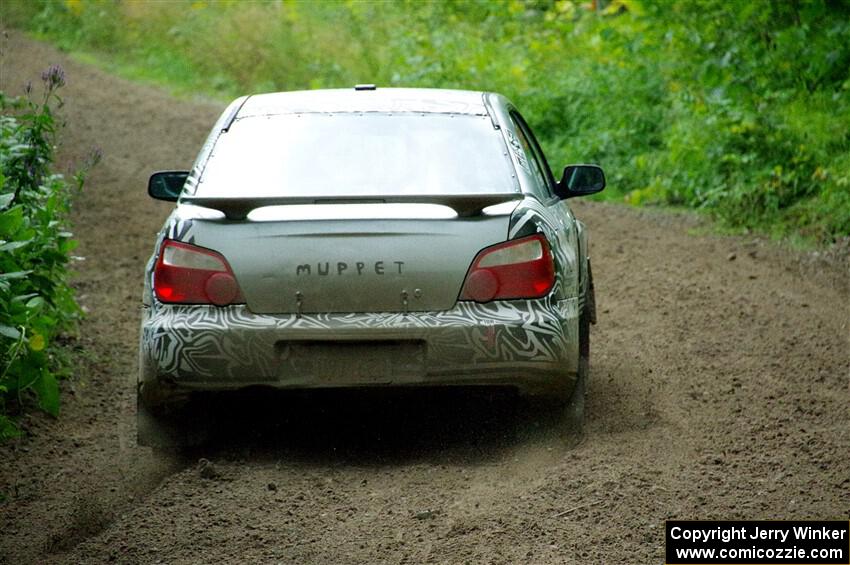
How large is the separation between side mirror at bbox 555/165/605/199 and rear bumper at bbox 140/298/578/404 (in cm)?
138

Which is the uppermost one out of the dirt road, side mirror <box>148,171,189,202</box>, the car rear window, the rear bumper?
the car rear window

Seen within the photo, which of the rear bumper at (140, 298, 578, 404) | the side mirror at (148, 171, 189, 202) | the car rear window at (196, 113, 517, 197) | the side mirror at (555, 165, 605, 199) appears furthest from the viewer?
the side mirror at (555, 165, 605, 199)

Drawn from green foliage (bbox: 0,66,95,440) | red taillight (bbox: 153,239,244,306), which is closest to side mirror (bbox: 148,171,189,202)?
green foliage (bbox: 0,66,95,440)

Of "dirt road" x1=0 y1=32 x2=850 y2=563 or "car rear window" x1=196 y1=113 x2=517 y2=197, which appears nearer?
"dirt road" x1=0 y1=32 x2=850 y2=563

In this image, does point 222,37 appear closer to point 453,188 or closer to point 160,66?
point 160,66

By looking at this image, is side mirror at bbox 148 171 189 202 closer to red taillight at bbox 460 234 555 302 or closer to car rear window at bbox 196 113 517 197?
car rear window at bbox 196 113 517 197

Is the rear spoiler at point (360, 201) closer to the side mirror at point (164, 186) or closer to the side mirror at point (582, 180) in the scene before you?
the side mirror at point (164, 186)

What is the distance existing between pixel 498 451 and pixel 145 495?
60.7 inches

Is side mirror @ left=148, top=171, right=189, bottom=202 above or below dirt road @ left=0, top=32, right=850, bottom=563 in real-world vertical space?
above

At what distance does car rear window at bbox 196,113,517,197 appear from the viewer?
573 centimetres

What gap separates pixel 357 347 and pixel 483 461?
0.80 metres

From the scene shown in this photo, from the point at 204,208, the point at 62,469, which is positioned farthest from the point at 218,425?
the point at 204,208

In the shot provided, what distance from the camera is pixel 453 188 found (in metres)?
5.74

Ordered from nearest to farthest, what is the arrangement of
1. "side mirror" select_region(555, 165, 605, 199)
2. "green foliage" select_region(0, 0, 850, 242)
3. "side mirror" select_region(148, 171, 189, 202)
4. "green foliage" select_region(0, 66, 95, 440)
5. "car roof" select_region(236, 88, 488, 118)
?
1. "green foliage" select_region(0, 66, 95, 440)
2. "car roof" select_region(236, 88, 488, 118)
3. "side mirror" select_region(148, 171, 189, 202)
4. "side mirror" select_region(555, 165, 605, 199)
5. "green foliage" select_region(0, 0, 850, 242)
